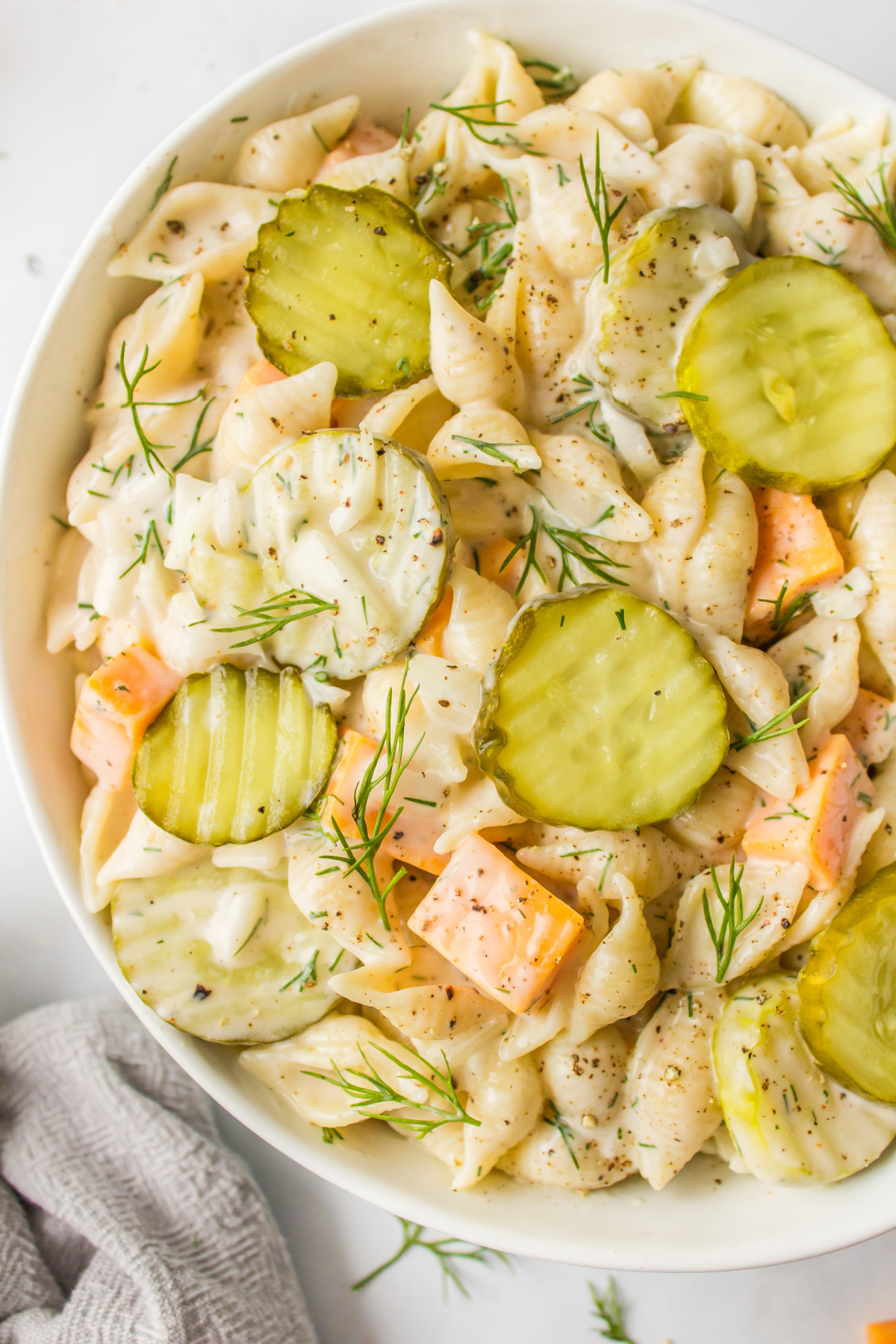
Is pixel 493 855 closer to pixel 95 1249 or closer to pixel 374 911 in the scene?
pixel 374 911

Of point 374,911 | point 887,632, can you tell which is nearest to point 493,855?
point 374,911

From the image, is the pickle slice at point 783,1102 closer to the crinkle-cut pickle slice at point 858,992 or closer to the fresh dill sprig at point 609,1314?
the crinkle-cut pickle slice at point 858,992

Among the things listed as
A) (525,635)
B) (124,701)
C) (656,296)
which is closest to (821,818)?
(525,635)

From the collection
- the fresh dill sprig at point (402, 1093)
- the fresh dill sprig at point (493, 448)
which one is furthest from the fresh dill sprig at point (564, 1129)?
the fresh dill sprig at point (493, 448)

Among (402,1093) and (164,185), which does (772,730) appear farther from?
(164,185)

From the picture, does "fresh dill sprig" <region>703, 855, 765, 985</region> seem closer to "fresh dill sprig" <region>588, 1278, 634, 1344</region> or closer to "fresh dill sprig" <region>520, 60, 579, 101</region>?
"fresh dill sprig" <region>588, 1278, 634, 1344</region>

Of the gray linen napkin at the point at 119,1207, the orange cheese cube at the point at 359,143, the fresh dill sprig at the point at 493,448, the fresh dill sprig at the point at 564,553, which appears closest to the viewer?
the fresh dill sprig at the point at 493,448
